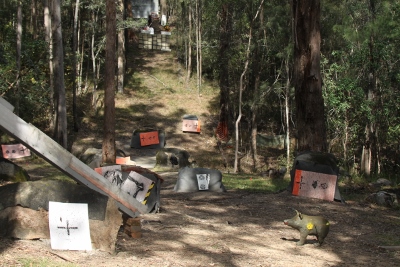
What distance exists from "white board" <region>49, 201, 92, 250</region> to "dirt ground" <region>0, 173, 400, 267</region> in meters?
0.13

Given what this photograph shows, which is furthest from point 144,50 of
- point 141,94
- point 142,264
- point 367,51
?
point 142,264

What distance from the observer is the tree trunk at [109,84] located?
2025 centimetres

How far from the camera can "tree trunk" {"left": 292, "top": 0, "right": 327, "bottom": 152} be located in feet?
52.8

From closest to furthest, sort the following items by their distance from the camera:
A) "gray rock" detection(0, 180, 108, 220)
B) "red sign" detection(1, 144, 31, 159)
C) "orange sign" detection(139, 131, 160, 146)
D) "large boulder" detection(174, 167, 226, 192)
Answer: "gray rock" detection(0, 180, 108, 220) < "large boulder" detection(174, 167, 226, 192) < "red sign" detection(1, 144, 31, 159) < "orange sign" detection(139, 131, 160, 146)

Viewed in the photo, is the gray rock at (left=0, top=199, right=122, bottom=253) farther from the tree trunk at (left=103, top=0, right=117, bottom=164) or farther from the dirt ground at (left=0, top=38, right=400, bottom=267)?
the tree trunk at (left=103, top=0, right=117, bottom=164)

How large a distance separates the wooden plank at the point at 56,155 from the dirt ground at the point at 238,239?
73 centimetres

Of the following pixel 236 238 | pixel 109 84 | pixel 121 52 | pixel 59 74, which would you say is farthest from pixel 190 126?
pixel 236 238

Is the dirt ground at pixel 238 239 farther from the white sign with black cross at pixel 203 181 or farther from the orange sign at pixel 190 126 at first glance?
the orange sign at pixel 190 126

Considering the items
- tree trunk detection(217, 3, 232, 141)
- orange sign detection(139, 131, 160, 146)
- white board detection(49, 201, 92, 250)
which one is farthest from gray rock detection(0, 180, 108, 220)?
tree trunk detection(217, 3, 232, 141)

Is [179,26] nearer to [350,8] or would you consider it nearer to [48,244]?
[350,8]

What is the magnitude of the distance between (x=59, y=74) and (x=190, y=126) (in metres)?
13.7

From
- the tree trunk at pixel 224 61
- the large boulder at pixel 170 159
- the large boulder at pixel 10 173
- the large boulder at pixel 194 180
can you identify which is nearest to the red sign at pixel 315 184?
the large boulder at pixel 194 180

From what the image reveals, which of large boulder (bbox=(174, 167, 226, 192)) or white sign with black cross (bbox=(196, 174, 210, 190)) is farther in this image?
large boulder (bbox=(174, 167, 226, 192))

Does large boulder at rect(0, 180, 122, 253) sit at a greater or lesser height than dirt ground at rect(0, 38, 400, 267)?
greater
